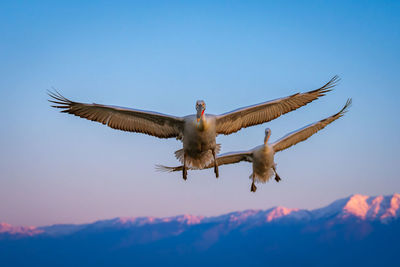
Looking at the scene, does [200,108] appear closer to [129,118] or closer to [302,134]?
[129,118]

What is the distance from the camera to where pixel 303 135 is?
18.4 meters

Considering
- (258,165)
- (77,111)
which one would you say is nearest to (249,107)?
(258,165)

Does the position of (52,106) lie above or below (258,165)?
above

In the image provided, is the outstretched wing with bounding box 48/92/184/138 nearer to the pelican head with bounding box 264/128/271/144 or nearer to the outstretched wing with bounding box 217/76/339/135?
the outstretched wing with bounding box 217/76/339/135

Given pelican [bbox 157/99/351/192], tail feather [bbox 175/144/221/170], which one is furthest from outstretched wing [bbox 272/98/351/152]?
tail feather [bbox 175/144/221/170]

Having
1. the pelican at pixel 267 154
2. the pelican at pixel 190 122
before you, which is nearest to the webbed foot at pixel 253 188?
the pelican at pixel 267 154

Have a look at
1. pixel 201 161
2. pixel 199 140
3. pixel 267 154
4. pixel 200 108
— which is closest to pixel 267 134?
pixel 267 154

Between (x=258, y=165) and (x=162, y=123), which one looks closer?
(x=162, y=123)

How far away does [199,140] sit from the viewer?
14000 millimetres

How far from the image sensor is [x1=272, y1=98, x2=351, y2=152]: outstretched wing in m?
18.0

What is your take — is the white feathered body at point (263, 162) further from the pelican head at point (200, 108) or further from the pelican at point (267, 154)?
the pelican head at point (200, 108)

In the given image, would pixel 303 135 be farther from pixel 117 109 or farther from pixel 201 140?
pixel 117 109

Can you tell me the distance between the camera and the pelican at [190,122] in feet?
46.1

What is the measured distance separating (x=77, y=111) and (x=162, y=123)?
2.30 meters
